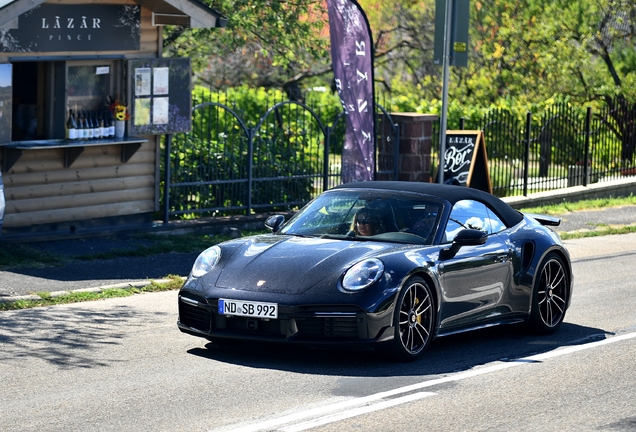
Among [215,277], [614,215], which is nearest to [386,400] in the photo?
[215,277]

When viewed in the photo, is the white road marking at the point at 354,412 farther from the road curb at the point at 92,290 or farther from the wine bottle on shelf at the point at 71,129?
the wine bottle on shelf at the point at 71,129

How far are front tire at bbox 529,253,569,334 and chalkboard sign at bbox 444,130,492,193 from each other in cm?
801

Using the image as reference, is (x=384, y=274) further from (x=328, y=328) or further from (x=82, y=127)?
(x=82, y=127)

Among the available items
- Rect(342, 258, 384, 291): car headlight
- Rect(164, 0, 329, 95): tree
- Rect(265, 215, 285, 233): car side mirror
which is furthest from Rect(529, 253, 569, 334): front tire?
Rect(164, 0, 329, 95): tree

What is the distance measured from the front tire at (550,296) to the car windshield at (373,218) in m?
1.30

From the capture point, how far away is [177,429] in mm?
6711

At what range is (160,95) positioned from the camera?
51.8 ft

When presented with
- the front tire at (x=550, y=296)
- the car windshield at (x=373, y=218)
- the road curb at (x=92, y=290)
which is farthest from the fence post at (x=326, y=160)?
the car windshield at (x=373, y=218)

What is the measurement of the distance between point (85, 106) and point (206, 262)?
6602 millimetres

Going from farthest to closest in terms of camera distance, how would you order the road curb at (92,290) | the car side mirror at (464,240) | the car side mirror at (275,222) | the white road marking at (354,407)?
1. the road curb at (92,290)
2. the car side mirror at (275,222)
3. the car side mirror at (464,240)
4. the white road marking at (354,407)

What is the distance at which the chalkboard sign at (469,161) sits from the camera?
1855 cm

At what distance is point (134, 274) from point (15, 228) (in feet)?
7.07

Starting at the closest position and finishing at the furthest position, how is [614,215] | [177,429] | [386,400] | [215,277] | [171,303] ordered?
[177,429] < [386,400] < [215,277] < [171,303] < [614,215]

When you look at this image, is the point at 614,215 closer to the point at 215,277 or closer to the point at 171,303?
the point at 171,303
